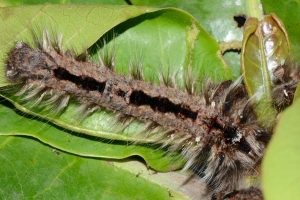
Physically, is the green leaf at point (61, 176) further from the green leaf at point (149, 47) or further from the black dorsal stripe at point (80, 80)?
the black dorsal stripe at point (80, 80)

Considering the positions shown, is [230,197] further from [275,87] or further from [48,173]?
[48,173]

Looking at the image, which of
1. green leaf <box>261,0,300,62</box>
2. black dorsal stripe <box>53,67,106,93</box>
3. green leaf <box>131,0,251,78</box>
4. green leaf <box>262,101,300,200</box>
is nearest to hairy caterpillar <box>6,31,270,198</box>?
black dorsal stripe <box>53,67,106,93</box>

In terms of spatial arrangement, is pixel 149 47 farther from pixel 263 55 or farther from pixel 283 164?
pixel 283 164

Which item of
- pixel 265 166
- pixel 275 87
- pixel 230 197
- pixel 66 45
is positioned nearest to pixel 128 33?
pixel 66 45

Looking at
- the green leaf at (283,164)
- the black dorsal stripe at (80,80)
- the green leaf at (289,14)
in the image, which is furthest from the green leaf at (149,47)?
the green leaf at (283,164)

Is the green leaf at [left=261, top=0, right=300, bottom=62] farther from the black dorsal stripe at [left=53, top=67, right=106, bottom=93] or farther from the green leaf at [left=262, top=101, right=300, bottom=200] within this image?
the green leaf at [left=262, top=101, right=300, bottom=200]

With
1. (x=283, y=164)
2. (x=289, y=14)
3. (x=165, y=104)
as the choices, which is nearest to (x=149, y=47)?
(x=165, y=104)
